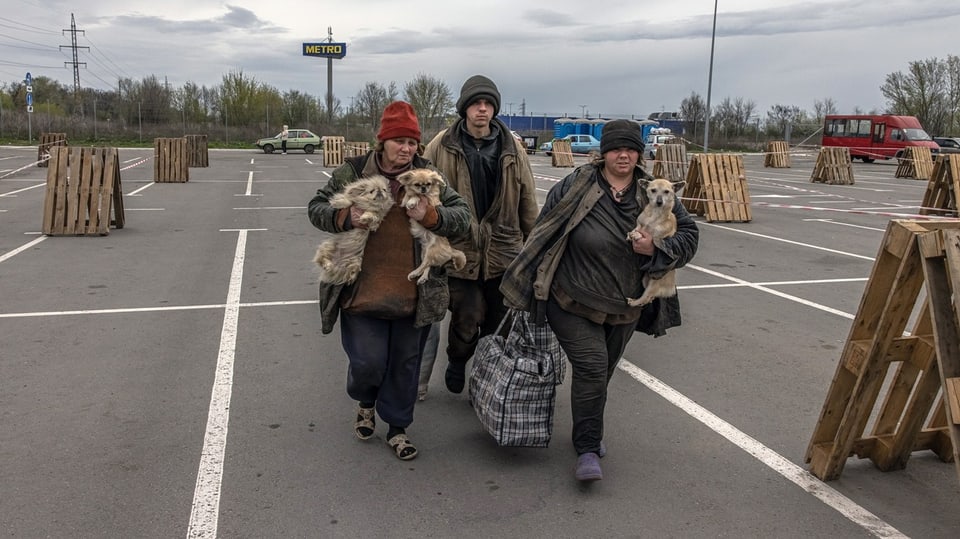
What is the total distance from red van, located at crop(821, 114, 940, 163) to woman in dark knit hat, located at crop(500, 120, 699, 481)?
4067cm

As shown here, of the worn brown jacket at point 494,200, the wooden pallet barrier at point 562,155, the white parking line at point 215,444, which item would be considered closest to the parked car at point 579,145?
the wooden pallet barrier at point 562,155

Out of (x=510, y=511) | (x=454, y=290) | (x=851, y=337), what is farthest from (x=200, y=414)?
(x=851, y=337)

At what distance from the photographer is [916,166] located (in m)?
30.7

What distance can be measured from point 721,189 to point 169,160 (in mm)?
15254

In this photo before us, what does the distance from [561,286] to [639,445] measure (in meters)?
1.16

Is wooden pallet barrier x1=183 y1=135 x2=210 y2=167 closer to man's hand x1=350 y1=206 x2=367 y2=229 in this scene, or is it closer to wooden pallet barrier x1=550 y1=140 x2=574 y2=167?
wooden pallet barrier x1=550 y1=140 x2=574 y2=167

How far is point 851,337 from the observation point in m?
3.80

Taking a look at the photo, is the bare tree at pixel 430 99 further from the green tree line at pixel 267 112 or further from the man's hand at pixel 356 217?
the man's hand at pixel 356 217

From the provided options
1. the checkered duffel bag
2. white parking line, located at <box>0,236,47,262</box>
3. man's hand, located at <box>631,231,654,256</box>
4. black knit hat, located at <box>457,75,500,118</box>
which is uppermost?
black knit hat, located at <box>457,75,500,118</box>

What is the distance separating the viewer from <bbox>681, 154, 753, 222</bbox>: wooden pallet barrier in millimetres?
14984

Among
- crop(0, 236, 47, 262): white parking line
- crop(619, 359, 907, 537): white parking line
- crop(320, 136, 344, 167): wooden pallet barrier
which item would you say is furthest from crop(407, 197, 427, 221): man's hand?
crop(320, 136, 344, 167): wooden pallet barrier

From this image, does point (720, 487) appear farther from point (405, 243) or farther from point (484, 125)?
point (484, 125)

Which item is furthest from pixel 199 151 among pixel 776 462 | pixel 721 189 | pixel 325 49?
pixel 325 49

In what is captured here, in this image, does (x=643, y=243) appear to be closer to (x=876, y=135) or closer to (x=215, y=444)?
(x=215, y=444)
